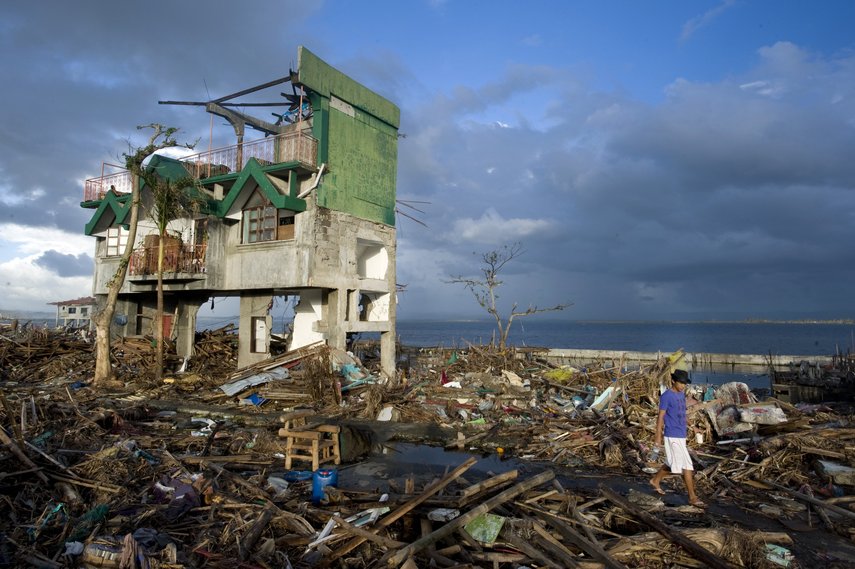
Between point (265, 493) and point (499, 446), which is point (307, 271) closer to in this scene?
point (499, 446)

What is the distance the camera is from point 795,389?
31.2m

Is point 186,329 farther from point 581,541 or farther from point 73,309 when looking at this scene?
point 73,309

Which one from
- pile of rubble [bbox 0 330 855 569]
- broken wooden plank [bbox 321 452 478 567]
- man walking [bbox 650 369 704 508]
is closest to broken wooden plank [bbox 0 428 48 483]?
pile of rubble [bbox 0 330 855 569]

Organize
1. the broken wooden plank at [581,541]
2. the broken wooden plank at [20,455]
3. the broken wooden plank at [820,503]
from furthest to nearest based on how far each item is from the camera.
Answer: the broken wooden plank at [20,455]
the broken wooden plank at [820,503]
the broken wooden plank at [581,541]

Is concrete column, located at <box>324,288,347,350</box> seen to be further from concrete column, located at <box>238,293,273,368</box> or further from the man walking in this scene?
the man walking

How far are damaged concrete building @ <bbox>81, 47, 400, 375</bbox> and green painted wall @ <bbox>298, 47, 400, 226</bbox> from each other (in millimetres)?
50

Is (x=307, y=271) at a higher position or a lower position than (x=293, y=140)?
lower

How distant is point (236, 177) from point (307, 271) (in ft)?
18.4

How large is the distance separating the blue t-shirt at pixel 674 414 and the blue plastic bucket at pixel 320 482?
5785mm

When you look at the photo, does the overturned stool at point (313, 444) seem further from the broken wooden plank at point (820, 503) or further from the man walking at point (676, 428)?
the broken wooden plank at point (820, 503)

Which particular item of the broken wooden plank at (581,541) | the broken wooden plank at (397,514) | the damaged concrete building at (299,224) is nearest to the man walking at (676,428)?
the broken wooden plank at (581,541)

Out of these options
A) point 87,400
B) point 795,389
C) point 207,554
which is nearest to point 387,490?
point 207,554

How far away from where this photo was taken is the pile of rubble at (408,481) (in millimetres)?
6355

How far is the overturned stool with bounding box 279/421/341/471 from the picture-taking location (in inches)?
427
